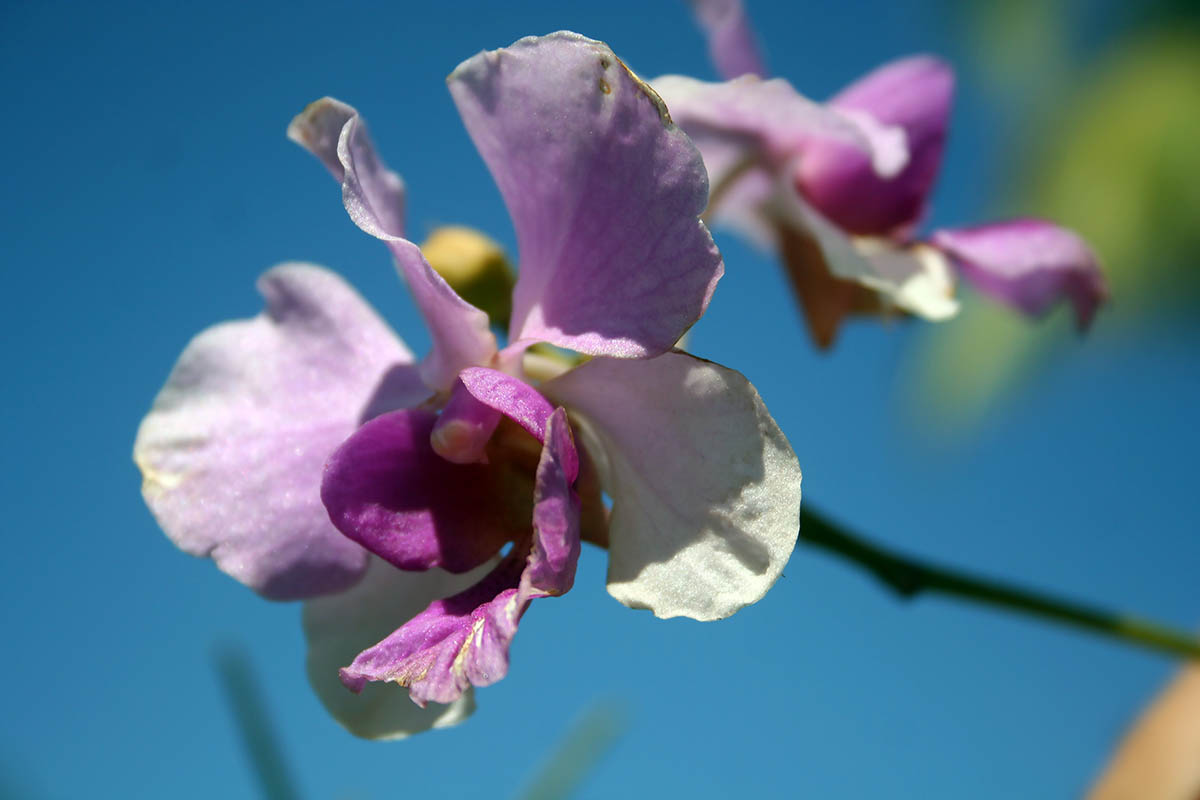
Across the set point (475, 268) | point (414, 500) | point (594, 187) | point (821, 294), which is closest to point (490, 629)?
point (414, 500)

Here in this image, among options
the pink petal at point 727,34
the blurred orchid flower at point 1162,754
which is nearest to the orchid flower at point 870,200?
the pink petal at point 727,34

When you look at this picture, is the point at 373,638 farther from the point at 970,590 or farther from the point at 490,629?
the point at 970,590

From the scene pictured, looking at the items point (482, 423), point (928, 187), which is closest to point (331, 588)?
point (482, 423)

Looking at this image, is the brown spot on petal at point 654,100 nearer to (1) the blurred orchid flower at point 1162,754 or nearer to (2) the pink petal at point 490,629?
(2) the pink petal at point 490,629

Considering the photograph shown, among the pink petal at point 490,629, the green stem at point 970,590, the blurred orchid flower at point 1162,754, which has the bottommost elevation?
the blurred orchid flower at point 1162,754

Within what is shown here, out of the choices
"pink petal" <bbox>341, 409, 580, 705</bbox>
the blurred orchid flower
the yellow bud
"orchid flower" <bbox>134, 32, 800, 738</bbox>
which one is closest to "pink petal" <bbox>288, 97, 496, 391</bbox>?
"orchid flower" <bbox>134, 32, 800, 738</bbox>

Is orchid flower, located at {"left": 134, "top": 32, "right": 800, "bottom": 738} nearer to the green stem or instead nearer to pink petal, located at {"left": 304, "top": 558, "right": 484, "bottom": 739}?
pink petal, located at {"left": 304, "top": 558, "right": 484, "bottom": 739}
